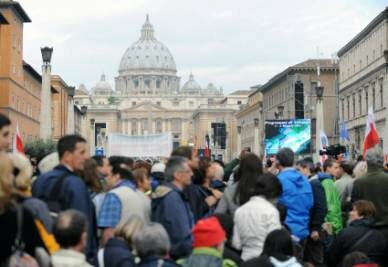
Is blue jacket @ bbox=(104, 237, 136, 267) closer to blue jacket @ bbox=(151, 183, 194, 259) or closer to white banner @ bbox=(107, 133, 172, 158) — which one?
blue jacket @ bbox=(151, 183, 194, 259)

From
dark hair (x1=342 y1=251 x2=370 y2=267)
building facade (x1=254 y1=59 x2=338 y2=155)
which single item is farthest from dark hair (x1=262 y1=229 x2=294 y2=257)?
building facade (x1=254 y1=59 x2=338 y2=155)

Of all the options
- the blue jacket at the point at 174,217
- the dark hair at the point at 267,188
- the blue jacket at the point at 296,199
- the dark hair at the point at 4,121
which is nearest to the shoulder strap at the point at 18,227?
the dark hair at the point at 4,121

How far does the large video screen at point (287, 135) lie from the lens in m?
38.3

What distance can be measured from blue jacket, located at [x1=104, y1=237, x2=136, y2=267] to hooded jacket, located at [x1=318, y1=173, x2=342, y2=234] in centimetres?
613

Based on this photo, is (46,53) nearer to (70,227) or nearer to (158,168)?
(158,168)

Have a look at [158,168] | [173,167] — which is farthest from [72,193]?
[158,168]

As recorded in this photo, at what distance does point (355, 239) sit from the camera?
1123 centimetres

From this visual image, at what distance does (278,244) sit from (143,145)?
30.9 metres

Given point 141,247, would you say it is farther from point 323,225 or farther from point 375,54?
point 375,54

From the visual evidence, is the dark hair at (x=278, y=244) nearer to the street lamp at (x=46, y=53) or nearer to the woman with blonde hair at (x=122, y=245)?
the woman with blonde hair at (x=122, y=245)

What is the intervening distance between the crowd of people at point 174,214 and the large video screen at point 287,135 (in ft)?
79.1

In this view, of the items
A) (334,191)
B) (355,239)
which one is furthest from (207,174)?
(334,191)

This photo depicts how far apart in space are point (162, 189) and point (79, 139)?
1.28 m

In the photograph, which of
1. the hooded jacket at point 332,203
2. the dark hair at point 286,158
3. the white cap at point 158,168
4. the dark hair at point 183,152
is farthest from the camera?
the hooded jacket at point 332,203
